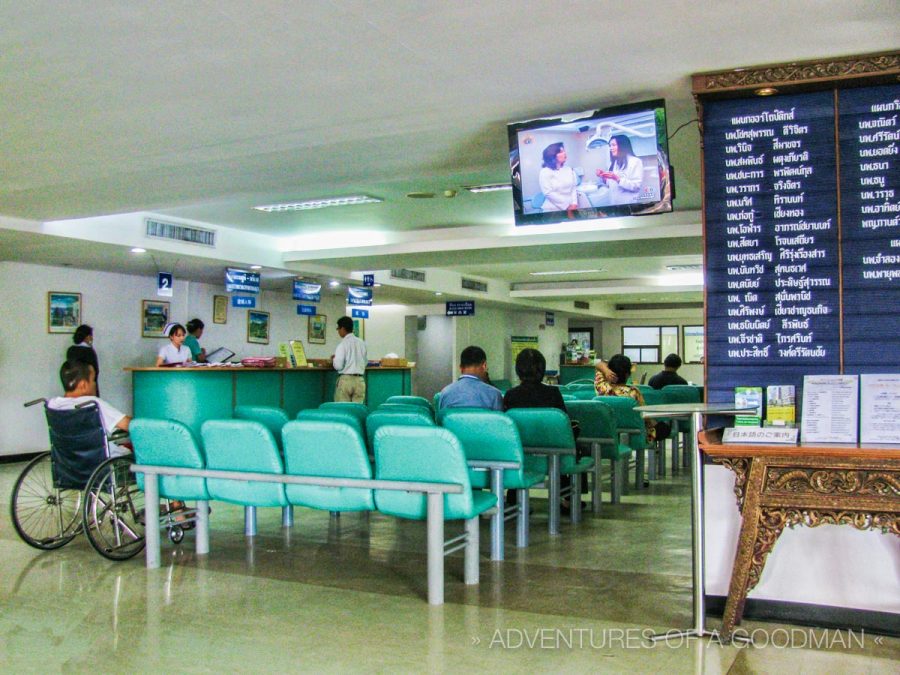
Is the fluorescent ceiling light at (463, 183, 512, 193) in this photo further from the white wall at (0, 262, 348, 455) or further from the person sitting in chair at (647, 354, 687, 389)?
the white wall at (0, 262, 348, 455)

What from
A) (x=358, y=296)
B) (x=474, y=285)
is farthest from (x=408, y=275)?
(x=474, y=285)

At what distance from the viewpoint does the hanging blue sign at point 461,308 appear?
16.4 metres

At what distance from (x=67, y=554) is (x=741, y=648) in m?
3.81

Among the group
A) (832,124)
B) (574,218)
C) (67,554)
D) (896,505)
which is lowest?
(67,554)

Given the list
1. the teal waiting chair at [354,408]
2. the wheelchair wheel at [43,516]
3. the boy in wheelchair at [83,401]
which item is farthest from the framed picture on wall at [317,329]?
the boy in wheelchair at [83,401]

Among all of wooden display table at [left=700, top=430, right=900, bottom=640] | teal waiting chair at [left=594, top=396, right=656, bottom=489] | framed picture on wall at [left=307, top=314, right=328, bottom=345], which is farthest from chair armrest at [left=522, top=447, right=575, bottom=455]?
framed picture on wall at [left=307, top=314, right=328, bottom=345]

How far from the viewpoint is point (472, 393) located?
18.0 ft

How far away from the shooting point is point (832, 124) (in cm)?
360

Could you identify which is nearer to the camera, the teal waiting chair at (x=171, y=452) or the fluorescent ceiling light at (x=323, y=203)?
the teal waiting chair at (x=171, y=452)

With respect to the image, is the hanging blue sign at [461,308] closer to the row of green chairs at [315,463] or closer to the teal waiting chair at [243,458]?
the row of green chairs at [315,463]

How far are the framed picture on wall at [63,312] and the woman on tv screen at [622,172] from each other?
832 cm

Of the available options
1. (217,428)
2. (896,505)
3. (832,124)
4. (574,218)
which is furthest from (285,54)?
(896,505)

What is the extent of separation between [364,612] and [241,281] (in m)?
7.56

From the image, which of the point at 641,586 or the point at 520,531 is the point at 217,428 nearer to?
the point at 520,531
